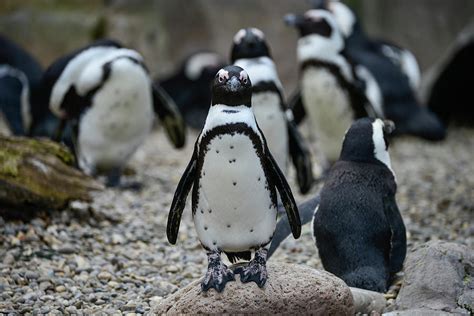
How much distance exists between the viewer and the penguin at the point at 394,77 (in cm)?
809

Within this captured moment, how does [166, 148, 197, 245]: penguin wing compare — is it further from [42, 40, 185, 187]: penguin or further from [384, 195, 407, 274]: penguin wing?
[42, 40, 185, 187]: penguin

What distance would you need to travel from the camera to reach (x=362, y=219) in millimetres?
3451

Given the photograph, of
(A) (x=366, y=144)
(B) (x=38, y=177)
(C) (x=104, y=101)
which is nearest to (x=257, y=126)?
(A) (x=366, y=144)

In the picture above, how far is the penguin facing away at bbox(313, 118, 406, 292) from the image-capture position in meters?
3.44

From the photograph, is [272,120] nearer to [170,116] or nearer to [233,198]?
[170,116]

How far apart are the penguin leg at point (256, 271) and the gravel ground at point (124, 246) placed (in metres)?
0.56

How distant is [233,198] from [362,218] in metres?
0.75

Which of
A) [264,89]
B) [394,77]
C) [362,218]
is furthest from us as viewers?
[394,77]

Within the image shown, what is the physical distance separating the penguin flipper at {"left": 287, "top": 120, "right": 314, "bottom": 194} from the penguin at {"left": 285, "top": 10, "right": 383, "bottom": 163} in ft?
3.47

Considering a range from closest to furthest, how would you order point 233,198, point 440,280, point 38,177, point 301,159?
point 233,198 → point 440,280 → point 38,177 → point 301,159

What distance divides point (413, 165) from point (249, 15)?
140 inches

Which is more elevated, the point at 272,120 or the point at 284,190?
the point at 284,190

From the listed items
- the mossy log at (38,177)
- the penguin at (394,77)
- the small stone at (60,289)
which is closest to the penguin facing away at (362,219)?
the small stone at (60,289)

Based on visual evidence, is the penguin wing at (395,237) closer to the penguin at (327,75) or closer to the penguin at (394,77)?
the penguin at (327,75)
